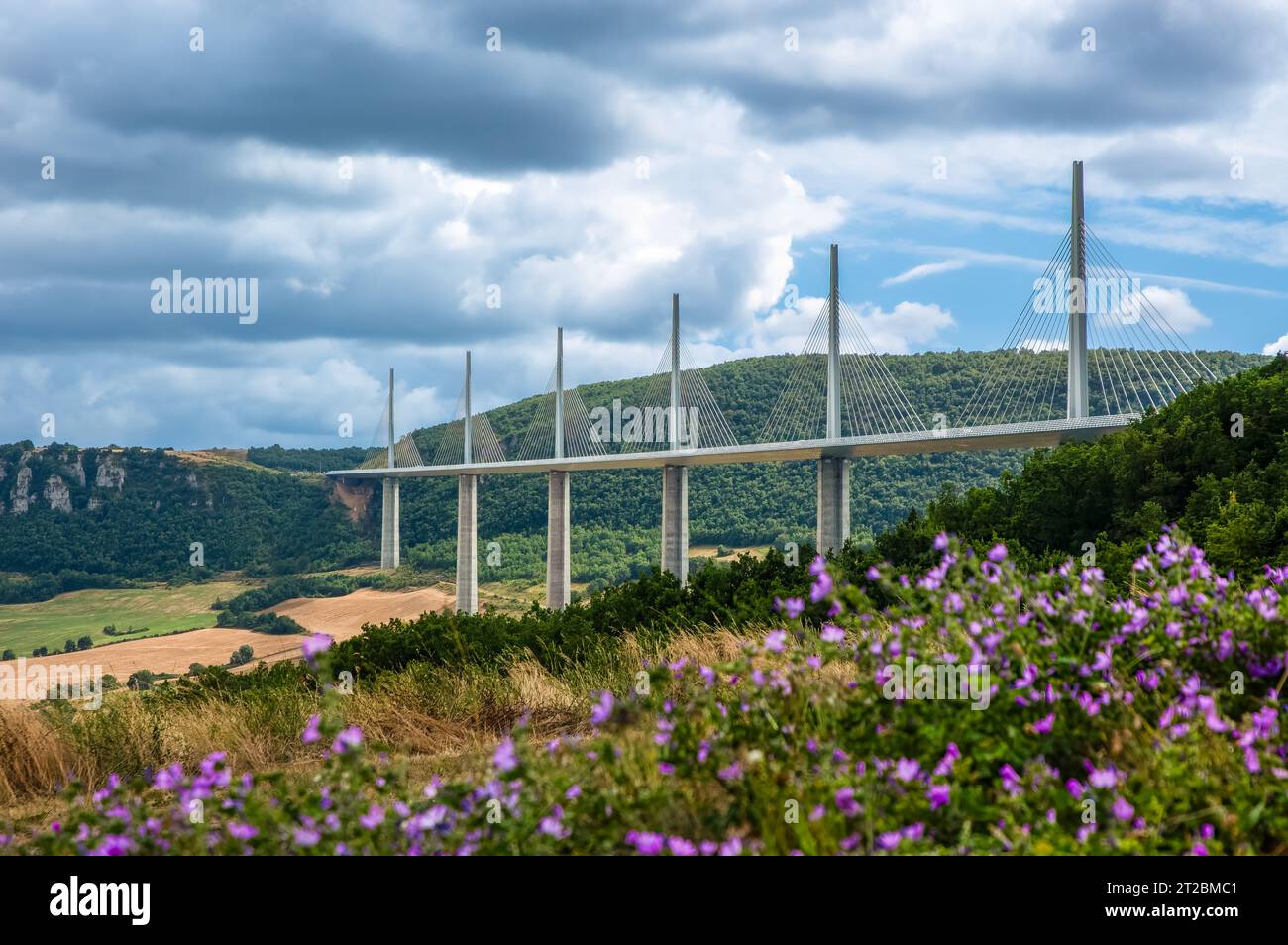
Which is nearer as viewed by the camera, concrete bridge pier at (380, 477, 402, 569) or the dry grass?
the dry grass

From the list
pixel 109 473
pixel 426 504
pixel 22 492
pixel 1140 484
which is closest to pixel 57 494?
pixel 22 492

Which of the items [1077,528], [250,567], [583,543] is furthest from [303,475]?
[1077,528]

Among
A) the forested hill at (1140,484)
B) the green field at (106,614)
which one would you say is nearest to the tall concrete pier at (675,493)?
the green field at (106,614)

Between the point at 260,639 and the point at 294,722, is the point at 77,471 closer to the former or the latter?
the point at 260,639

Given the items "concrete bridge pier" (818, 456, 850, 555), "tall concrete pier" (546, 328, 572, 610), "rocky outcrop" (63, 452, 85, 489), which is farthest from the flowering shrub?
"rocky outcrop" (63, 452, 85, 489)

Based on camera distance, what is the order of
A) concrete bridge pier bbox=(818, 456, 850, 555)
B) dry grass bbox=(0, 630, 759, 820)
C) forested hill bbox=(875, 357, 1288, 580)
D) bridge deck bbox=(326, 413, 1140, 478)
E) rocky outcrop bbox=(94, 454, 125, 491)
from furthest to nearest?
rocky outcrop bbox=(94, 454, 125, 491), concrete bridge pier bbox=(818, 456, 850, 555), bridge deck bbox=(326, 413, 1140, 478), forested hill bbox=(875, 357, 1288, 580), dry grass bbox=(0, 630, 759, 820)

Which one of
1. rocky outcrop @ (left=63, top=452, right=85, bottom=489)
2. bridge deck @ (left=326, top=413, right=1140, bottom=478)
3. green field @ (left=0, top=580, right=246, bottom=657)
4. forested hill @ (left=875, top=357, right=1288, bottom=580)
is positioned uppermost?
rocky outcrop @ (left=63, top=452, right=85, bottom=489)

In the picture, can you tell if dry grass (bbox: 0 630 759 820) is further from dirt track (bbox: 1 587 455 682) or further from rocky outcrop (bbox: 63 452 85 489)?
rocky outcrop (bbox: 63 452 85 489)
